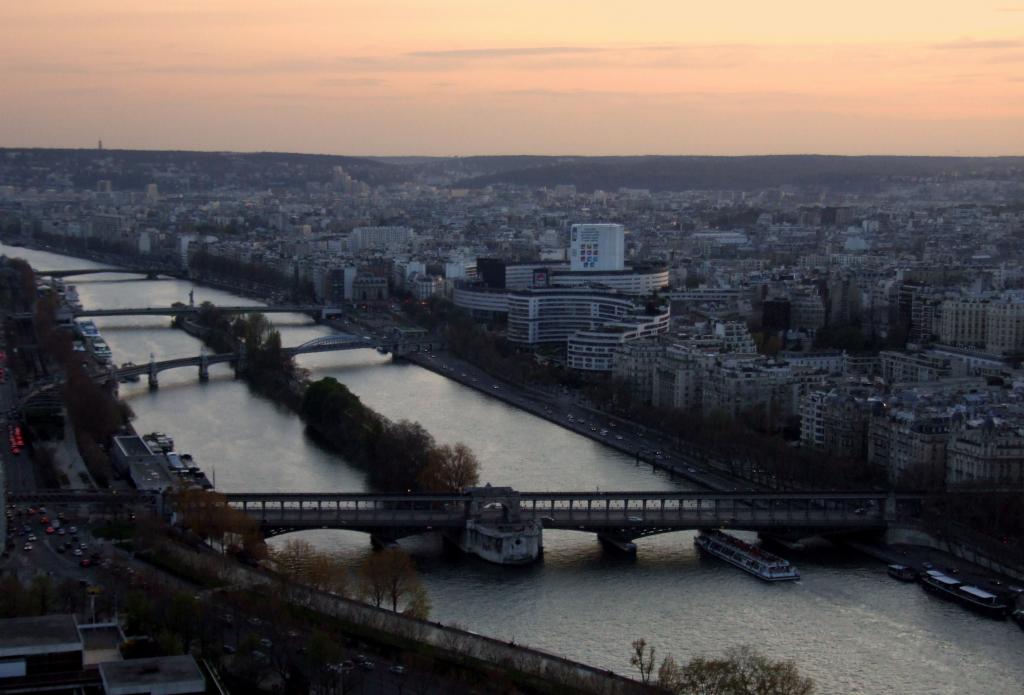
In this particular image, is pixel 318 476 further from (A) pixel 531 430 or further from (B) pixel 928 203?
(B) pixel 928 203

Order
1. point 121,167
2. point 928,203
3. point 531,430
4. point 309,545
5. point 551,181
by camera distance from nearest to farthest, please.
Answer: point 309,545 → point 531,430 → point 928,203 → point 551,181 → point 121,167

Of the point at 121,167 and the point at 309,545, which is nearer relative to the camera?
the point at 309,545

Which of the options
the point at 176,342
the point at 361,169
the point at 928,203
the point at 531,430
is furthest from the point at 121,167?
the point at 531,430

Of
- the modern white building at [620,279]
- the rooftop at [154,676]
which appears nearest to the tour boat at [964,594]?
the rooftop at [154,676]

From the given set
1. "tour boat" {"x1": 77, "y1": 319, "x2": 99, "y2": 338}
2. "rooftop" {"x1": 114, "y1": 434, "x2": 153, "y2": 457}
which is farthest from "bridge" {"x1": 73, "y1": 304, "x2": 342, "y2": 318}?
"rooftop" {"x1": 114, "y1": 434, "x2": 153, "y2": 457}

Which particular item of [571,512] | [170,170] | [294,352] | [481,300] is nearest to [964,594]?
[571,512]

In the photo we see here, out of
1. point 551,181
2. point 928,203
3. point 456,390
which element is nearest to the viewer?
point 456,390

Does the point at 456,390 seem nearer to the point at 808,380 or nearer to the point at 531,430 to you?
the point at 531,430
